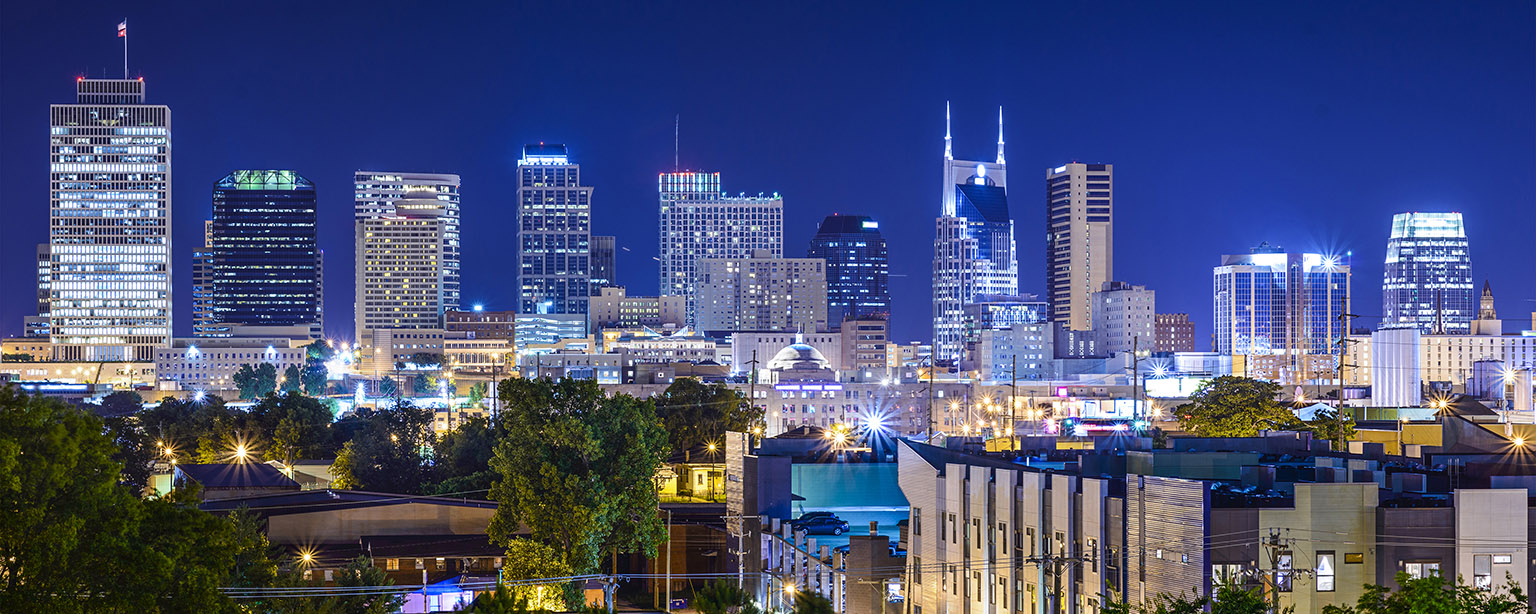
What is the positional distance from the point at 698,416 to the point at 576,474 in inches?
2333

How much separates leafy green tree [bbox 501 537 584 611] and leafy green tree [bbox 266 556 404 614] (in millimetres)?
5876

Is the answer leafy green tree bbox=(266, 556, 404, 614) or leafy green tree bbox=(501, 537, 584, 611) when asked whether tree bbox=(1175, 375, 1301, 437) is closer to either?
leafy green tree bbox=(501, 537, 584, 611)

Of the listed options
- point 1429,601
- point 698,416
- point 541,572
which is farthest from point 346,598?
point 698,416

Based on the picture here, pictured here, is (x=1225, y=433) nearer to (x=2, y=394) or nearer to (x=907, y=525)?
(x=907, y=525)

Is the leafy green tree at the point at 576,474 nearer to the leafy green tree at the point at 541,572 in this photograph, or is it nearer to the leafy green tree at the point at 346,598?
the leafy green tree at the point at 541,572

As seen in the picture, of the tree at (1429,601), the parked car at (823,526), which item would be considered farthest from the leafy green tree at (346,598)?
the tree at (1429,601)

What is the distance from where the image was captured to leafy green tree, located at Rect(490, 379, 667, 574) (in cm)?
6738

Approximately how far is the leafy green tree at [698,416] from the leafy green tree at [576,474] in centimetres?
5037

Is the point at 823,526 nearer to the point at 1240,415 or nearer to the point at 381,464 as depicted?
the point at 381,464

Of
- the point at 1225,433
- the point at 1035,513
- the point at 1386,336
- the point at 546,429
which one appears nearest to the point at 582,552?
the point at 546,429

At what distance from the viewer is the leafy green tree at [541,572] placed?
203 feet

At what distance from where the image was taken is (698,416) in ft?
421

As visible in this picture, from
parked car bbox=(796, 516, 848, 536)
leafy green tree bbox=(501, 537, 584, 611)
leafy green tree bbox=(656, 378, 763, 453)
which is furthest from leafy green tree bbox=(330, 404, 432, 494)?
parked car bbox=(796, 516, 848, 536)

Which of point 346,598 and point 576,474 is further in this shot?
point 576,474
